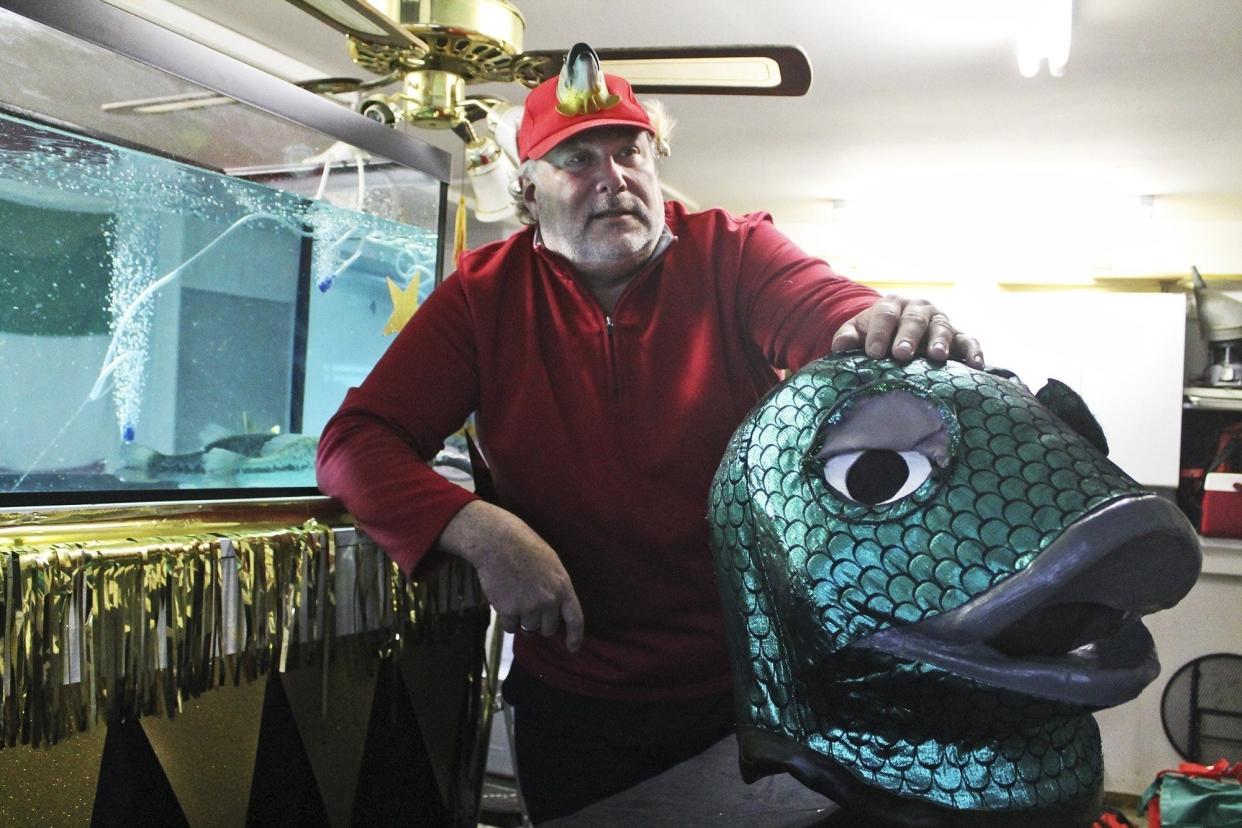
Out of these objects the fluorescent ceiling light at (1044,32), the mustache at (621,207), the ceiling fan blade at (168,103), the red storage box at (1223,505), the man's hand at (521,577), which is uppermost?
the fluorescent ceiling light at (1044,32)

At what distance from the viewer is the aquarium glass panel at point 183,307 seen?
0.96 m

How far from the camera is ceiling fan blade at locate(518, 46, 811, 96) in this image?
4.77 ft

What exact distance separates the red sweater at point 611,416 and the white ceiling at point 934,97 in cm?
194

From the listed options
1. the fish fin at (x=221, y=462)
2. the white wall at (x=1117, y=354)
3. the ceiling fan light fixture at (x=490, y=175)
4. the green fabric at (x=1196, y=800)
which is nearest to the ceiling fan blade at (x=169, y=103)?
the fish fin at (x=221, y=462)

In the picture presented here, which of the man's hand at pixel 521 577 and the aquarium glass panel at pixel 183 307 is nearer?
the man's hand at pixel 521 577

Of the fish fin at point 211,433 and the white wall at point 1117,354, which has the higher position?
the white wall at point 1117,354

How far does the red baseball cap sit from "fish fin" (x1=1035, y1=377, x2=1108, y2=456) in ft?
1.84

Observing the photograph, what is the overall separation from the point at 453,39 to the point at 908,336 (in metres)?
1.25

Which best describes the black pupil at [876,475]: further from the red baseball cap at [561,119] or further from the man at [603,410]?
the red baseball cap at [561,119]

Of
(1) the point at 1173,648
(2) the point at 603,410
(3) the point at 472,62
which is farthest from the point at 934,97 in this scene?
(2) the point at 603,410

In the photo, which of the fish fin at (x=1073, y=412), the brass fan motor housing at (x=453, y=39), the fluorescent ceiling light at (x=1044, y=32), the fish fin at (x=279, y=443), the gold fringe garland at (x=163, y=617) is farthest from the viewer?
the fluorescent ceiling light at (x=1044, y=32)

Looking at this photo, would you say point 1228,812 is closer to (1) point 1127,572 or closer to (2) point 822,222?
(1) point 1127,572

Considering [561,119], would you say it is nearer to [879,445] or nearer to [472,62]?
[879,445]

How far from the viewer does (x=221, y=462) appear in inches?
44.9
